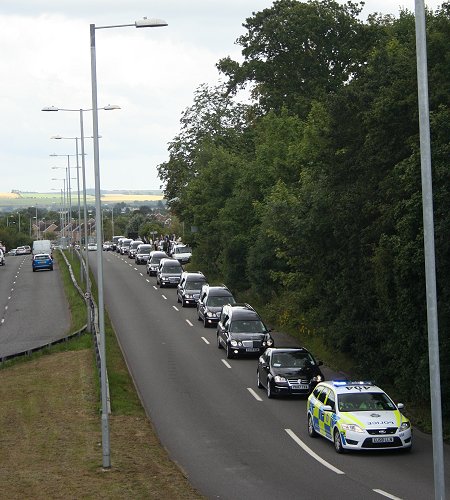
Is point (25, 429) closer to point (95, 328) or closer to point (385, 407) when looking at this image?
point (385, 407)

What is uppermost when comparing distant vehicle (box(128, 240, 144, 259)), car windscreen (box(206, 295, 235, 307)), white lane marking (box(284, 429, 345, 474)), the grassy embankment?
distant vehicle (box(128, 240, 144, 259))

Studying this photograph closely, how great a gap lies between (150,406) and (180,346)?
39.8 ft

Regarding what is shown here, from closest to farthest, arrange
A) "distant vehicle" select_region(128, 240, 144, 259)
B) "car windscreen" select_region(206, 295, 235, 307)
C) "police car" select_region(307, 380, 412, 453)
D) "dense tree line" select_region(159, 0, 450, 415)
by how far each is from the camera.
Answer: "police car" select_region(307, 380, 412, 453)
"dense tree line" select_region(159, 0, 450, 415)
"car windscreen" select_region(206, 295, 235, 307)
"distant vehicle" select_region(128, 240, 144, 259)

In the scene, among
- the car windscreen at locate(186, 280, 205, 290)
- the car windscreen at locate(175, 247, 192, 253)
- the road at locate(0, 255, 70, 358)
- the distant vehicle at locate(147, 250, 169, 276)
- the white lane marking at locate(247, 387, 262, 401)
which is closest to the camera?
the white lane marking at locate(247, 387, 262, 401)

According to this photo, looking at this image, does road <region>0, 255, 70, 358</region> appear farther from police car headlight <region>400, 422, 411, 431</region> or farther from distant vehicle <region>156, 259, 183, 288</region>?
police car headlight <region>400, 422, 411, 431</region>

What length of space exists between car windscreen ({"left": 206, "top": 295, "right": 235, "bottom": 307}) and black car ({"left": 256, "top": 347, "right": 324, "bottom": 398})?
656 inches

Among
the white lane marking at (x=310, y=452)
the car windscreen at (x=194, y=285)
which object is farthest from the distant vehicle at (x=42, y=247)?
the white lane marking at (x=310, y=452)

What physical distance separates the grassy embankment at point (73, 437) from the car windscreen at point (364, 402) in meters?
4.28

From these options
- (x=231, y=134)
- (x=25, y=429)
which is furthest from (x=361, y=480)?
(x=231, y=134)

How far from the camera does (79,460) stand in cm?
2088

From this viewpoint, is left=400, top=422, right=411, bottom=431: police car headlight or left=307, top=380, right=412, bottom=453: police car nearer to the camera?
left=307, top=380, right=412, bottom=453: police car

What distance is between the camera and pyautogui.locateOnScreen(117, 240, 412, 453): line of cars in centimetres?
2153

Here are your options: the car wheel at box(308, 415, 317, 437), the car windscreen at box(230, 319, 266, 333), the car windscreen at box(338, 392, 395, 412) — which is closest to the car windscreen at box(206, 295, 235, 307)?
the car windscreen at box(230, 319, 266, 333)

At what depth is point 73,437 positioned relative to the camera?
23562mm
